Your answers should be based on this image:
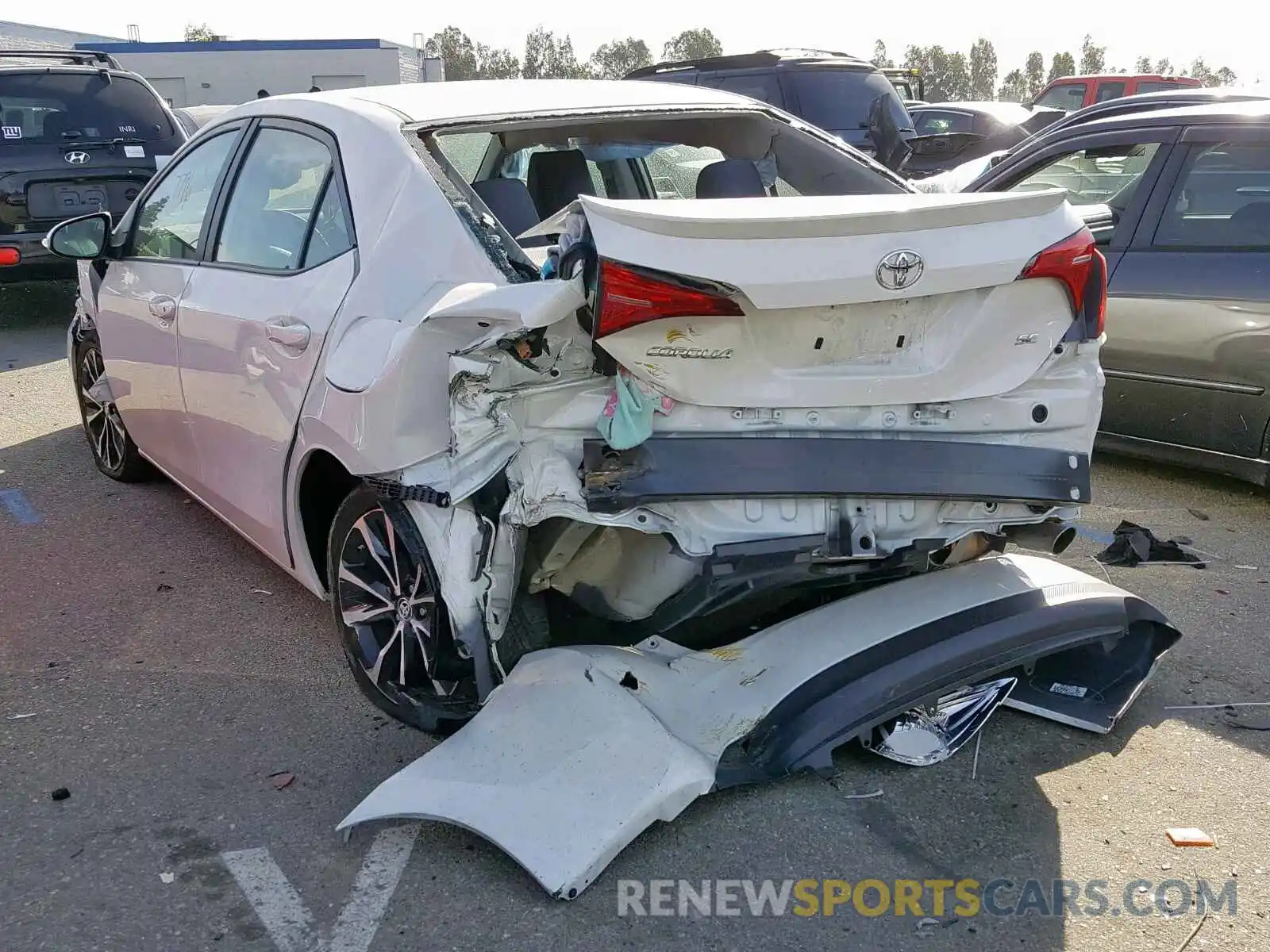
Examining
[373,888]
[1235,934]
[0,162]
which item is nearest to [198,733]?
[373,888]

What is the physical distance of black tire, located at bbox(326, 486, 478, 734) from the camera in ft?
10.9

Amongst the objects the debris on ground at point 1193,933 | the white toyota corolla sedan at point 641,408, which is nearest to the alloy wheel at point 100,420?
the white toyota corolla sedan at point 641,408

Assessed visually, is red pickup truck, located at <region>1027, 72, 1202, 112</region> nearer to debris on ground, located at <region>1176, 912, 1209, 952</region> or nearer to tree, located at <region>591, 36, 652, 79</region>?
debris on ground, located at <region>1176, 912, 1209, 952</region>

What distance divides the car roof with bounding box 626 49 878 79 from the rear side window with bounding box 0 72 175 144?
16.8ft

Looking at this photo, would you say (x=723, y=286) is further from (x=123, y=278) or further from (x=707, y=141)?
(x=123, y=278)

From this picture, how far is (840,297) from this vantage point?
9.48 ft

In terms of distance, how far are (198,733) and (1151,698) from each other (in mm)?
2844

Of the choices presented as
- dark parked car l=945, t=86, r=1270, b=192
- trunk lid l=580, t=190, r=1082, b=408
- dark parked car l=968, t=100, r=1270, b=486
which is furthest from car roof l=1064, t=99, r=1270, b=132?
trunk lid l=580, t=190, r=1082, b=408

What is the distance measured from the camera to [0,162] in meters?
9.01

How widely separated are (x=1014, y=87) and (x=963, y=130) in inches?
2731

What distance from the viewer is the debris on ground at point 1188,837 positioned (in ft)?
9.51

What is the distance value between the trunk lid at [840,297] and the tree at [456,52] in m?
68.2

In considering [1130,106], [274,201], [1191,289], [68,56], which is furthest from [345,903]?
[68,56]

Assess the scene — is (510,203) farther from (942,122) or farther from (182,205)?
(942,122)
